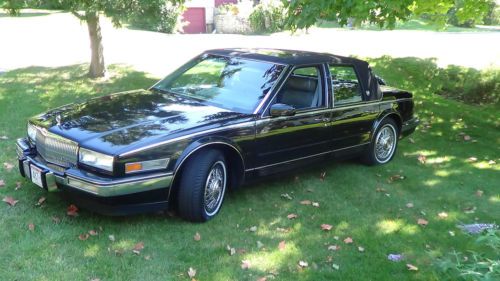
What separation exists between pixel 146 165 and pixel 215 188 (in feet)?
2.75

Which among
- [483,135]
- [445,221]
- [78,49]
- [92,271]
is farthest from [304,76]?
[78,49]

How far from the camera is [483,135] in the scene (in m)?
9.48

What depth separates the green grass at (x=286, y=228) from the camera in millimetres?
4039

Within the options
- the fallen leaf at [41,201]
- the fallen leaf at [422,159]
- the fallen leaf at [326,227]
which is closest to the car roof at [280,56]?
the fallen leaf at [326,227]

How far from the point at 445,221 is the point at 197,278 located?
9.51 ft

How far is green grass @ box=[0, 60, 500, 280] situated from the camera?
404 cm

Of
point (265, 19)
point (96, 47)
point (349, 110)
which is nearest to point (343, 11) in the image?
point (349, 110)

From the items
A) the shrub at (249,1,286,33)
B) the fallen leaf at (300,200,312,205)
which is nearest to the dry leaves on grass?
the fallen leaf at (300,200,312,205)

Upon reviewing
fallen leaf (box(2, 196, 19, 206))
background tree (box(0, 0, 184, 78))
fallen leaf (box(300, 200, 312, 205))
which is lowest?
fallen leaf (box(300, 200, 312, 205))

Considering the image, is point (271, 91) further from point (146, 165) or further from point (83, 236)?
point (83, 236)

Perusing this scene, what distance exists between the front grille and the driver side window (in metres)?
2.29

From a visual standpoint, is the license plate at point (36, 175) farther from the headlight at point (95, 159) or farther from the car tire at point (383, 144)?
the car tire at point (383, 144)

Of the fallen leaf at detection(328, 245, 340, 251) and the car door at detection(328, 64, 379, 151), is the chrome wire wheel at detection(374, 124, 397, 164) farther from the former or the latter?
the fallen leaf at detection(328, 245, 340, 251)

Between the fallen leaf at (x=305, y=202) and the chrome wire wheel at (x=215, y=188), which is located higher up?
the chrome wire wheel at (x=215, y=188)
